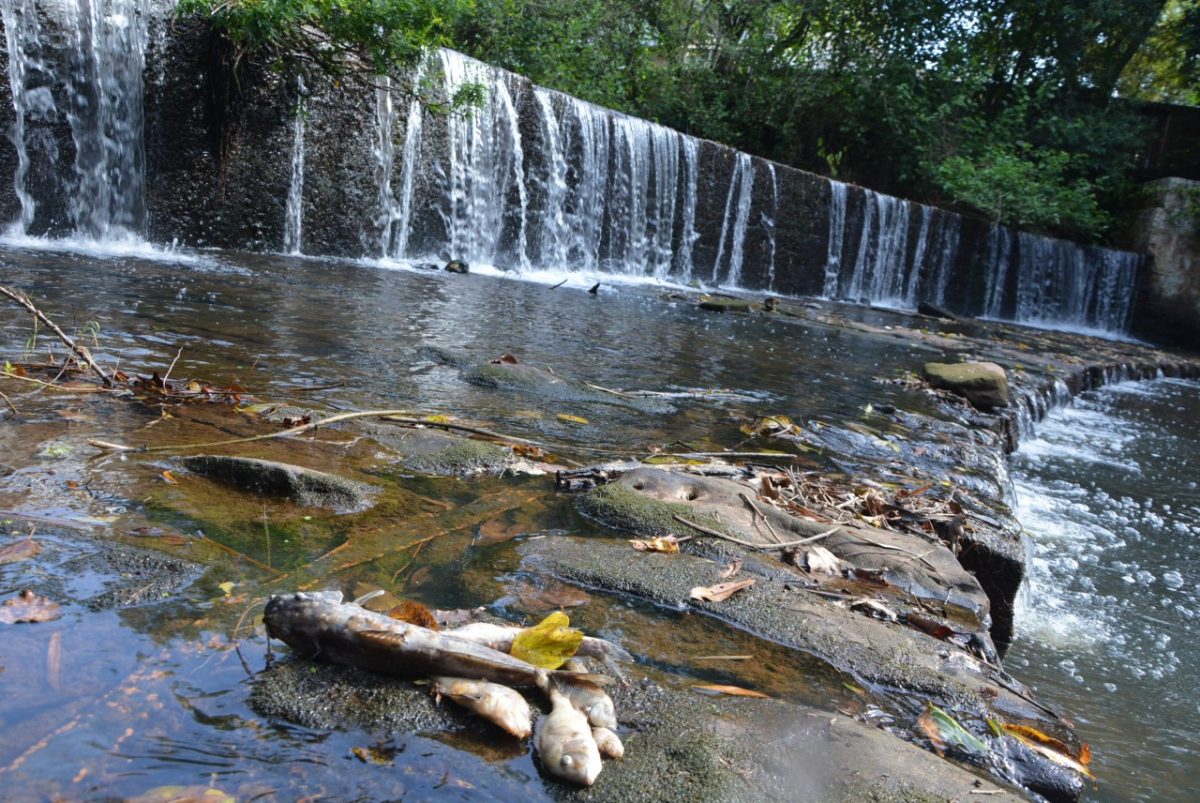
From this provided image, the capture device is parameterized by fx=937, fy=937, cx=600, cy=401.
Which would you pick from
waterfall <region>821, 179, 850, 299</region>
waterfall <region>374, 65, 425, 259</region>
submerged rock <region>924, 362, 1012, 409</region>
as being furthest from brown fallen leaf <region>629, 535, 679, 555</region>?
waterfall <region>821, 179, 850, 299</region>

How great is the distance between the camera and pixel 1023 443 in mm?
7141

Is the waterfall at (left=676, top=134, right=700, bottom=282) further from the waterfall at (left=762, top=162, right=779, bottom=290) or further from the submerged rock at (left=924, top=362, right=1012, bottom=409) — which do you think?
the submerged rock at (left=924, top=362, right=1012, bottom=409)

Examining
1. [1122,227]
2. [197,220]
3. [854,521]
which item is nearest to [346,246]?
[197,220]

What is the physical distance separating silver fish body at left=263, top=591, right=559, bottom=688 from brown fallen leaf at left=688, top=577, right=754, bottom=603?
68cm

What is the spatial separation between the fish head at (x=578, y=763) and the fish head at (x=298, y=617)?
512 mm

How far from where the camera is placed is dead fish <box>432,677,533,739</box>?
1607mm

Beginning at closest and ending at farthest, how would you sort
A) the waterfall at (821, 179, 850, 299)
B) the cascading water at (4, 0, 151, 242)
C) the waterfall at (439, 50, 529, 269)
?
the cascading water at (4, 0, 151, 242) < the waterfall at (439, 50, 529, 269) < the waterfall at (821, 179, 850, 299)

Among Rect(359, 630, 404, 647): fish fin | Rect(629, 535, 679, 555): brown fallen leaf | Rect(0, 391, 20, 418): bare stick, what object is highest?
Rect(0, 391, 20, 418): bare stick

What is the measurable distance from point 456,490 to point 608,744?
151cm

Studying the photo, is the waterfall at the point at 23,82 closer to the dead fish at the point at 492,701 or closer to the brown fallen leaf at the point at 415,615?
the brown fallen leaf at the point at 415,615

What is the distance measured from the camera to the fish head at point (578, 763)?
1.50m

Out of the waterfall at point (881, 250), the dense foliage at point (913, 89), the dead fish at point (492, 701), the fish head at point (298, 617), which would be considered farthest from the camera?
the dense foliage at point (913, 89)

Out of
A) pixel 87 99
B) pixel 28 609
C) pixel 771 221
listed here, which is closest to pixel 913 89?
pixel 771 221

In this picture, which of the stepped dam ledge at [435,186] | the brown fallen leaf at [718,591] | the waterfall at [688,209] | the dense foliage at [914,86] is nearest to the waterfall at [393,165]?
the stepped dam ledge at [435,186]
